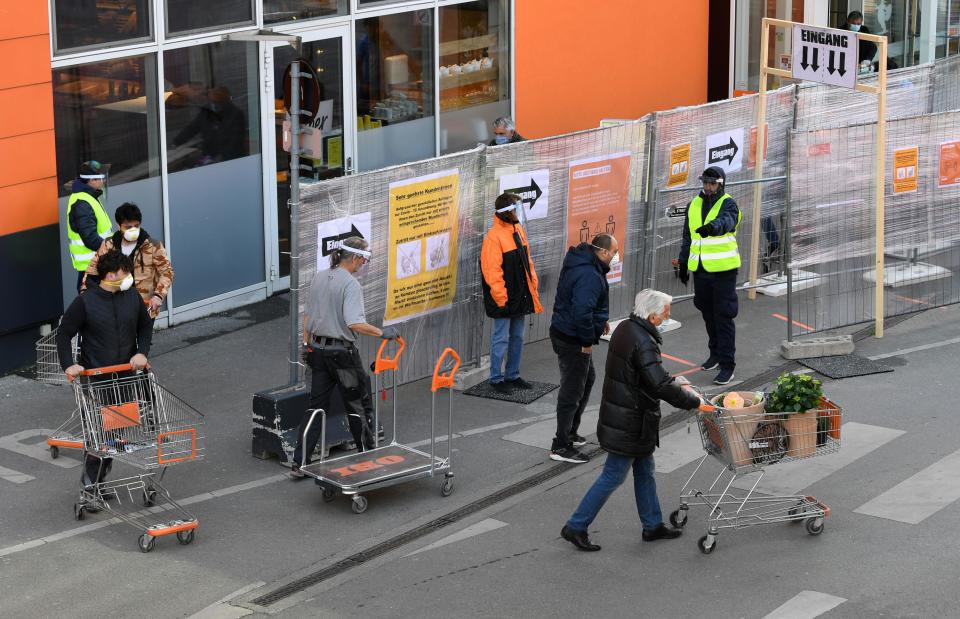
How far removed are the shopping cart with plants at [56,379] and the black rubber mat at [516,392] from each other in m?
3.41

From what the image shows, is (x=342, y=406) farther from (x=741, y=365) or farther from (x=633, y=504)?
(x=741, y=365)

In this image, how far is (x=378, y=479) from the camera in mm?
9805

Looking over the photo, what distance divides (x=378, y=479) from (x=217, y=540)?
3.95 feet

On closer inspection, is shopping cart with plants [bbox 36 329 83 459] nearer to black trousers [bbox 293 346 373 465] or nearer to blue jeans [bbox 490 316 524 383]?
black trousers [bbox 293 346 373 465]

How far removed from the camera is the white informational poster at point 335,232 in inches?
433

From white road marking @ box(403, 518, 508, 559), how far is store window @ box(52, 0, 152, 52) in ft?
20.7

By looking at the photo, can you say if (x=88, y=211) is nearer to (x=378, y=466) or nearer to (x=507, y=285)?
(x=507, y=285)

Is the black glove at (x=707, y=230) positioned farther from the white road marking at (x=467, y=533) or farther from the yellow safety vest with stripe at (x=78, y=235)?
the yellow safety vest with stripe at (x=78, y=235)

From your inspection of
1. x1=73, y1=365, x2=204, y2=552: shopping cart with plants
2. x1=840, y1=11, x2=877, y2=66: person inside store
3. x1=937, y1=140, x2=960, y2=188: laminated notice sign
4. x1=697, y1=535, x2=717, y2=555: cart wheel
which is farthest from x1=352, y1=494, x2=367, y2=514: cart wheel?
x1=840, y1=11, x2=877, y2=66: person inside store

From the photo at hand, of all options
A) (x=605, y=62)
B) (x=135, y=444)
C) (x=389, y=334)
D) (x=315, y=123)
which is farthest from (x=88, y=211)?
(x=605, y=62)

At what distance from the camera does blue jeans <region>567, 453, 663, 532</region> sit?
9.08 meters

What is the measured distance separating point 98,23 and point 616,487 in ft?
23.5

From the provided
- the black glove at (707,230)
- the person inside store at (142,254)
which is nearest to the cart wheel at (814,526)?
the black glove at (707,230)

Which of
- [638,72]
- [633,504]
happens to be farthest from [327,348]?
[638,72]
